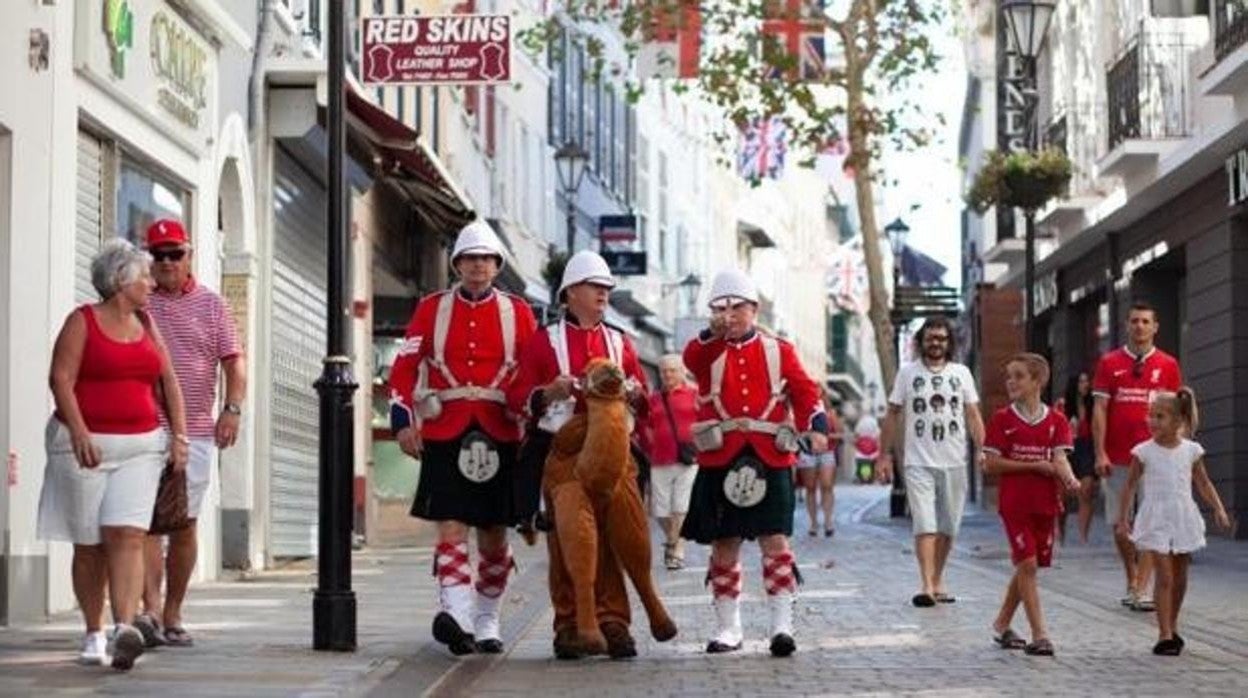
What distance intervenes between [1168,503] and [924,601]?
10.8ft

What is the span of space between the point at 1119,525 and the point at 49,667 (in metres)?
7.03

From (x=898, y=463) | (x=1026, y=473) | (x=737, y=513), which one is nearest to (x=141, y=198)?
(x=737, y=513)

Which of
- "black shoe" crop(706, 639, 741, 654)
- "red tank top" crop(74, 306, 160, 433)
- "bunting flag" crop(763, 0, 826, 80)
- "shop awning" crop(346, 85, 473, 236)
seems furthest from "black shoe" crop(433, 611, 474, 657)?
"bunting flag" crop(763, 0, 826, 80)

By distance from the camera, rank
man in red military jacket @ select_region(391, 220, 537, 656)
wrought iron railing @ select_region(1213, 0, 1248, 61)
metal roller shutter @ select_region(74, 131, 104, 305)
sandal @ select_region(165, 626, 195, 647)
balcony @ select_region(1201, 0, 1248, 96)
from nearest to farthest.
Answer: man in red military jacket @ select_region(391, 220, 537, 656) → sandal @ select_region(165, 626, 195, 647) → metal roller shutter @ select_region(74, 131, 104, 305) → balcony @ select_region(1201, 0, 1248, 96) → wrought iron railing @ select_region(1213, 0, 1248, 61)

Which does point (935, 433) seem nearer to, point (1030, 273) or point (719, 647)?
point (719, 647)

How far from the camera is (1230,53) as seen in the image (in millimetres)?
25219

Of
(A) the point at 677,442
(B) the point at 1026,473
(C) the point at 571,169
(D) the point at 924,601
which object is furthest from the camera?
(C) the point at 571,169

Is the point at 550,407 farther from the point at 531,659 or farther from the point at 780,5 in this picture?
the point at 780,5

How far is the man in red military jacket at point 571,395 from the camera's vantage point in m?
12.2

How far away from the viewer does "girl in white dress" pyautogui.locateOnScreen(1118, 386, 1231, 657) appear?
1259 centimetres

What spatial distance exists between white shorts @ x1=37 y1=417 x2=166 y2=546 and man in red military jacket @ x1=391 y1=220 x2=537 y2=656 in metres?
1.44

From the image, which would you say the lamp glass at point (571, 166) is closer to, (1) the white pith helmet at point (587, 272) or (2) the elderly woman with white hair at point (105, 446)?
(1) the white pith helmet at point (587, 272)

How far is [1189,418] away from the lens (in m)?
13.4

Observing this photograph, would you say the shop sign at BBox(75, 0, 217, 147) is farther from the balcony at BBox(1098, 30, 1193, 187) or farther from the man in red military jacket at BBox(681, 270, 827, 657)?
the balcony at BBox(1098, 30, 1193, 187)
